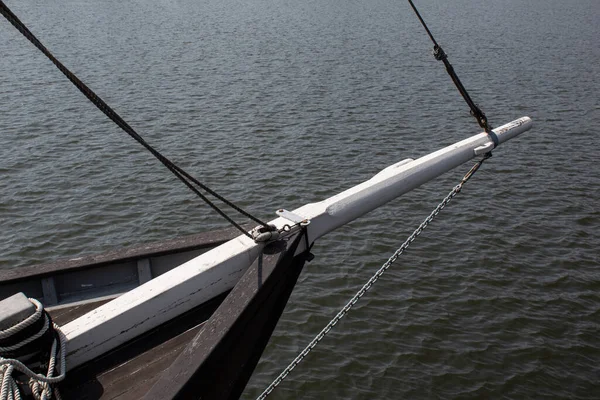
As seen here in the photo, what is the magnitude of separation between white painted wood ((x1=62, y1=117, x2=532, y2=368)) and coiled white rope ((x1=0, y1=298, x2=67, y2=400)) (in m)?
0.17

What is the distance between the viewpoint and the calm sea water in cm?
1029

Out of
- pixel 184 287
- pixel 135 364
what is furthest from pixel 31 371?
pixel 184 287

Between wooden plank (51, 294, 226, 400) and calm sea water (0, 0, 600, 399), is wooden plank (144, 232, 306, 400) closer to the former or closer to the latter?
wooden plank (51, 294, 226, 400)

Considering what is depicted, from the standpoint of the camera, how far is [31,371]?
4.19m

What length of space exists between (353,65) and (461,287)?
19.9 meters

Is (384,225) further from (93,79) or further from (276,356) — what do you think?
(93,79)

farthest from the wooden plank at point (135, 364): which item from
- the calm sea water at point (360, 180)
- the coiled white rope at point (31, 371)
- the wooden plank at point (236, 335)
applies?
the calm sea water at point (360, 180)

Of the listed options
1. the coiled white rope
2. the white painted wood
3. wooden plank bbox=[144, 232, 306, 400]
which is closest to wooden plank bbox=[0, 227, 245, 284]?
the white painted wood

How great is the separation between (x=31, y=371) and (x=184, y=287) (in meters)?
1.39

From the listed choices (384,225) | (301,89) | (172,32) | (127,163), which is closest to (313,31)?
(172,32)

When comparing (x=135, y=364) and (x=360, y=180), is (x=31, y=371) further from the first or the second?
(x=360, y=180)

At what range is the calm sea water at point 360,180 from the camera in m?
10.3

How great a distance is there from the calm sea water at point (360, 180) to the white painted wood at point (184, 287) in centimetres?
446

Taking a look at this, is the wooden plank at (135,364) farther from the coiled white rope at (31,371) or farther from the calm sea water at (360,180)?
the calm sea water at (360,180)
